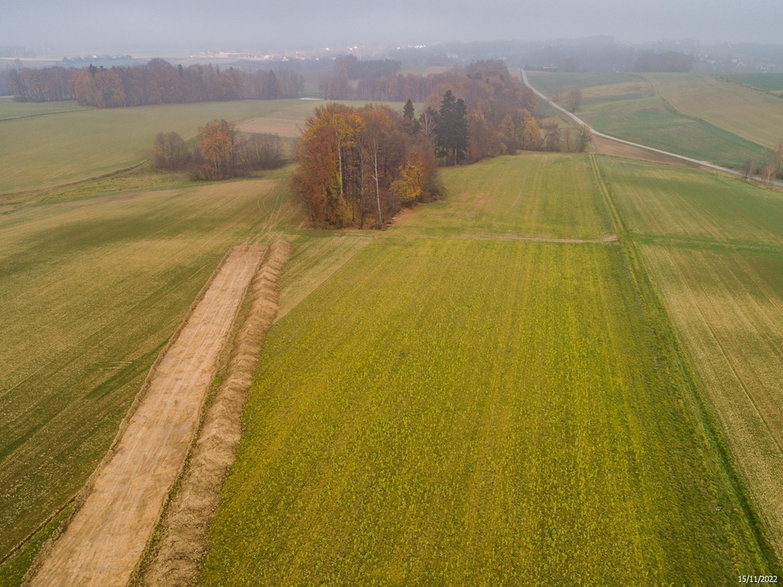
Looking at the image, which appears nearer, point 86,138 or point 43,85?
point 86,138

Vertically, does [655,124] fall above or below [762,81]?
below

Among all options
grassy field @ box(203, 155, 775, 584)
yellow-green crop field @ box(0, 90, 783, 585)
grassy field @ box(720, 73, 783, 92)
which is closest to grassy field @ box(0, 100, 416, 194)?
yellow-green crop field @ box(0, 90, 783, 585)

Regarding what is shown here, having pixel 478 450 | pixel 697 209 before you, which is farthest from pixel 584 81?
pixel 478 450

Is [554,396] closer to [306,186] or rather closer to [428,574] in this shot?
[428,574]

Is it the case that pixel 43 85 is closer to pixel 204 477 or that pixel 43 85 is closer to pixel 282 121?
pixel 282 121

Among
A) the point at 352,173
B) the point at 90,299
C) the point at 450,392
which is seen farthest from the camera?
the point at 352,173

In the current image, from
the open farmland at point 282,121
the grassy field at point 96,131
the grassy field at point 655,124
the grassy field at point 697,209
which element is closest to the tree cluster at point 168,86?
the grassy field at point 96,131

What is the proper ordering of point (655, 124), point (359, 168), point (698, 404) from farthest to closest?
point (655, 124) < point (359, 168) < point (698, 404)

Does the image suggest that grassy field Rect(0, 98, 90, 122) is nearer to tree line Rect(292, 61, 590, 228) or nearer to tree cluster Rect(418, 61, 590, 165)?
tree cluster Rect(418, 61, 590, 165)
